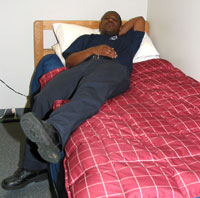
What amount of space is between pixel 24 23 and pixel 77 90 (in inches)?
51.2

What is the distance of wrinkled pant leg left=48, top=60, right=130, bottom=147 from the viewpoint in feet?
4.11

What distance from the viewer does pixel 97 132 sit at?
1228 millimetres

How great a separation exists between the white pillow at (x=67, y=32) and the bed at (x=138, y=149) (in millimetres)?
852

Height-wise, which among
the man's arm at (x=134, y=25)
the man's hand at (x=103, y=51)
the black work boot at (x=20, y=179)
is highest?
the man's arm at (x=134, y=25)

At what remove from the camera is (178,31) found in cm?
230

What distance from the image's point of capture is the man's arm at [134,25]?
245cm

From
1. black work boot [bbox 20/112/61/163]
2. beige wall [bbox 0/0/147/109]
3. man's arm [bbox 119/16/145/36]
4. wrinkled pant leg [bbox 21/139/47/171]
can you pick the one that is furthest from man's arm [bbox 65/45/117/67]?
black work boot [bbox 20/112/61/163]

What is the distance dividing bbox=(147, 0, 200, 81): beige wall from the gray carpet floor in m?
1.40

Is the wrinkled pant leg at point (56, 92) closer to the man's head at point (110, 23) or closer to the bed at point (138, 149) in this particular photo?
the bed at point (138, 149)

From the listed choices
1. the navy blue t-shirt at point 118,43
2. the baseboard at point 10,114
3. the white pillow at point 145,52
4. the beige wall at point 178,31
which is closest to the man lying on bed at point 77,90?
the navy blue t-shirt at point 118,43

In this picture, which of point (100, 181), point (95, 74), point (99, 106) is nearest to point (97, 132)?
point (99, 106)

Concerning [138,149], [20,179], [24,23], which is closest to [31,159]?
[20,179]

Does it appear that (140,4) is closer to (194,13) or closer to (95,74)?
(194,13)

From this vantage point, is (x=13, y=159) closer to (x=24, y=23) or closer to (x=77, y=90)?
(x=77, y=90)
